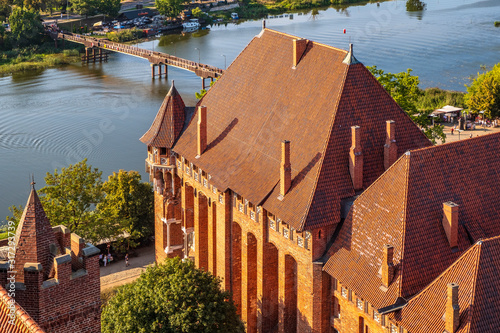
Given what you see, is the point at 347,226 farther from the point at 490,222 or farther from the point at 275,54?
the point at 275,54

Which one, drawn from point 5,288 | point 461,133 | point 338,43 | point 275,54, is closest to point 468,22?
point 338,43

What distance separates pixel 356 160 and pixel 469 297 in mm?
11494

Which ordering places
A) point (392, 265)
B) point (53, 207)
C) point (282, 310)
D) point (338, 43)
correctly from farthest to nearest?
point (338, 43) → point (53, 207) → point (282, 310) → point (392, 265)

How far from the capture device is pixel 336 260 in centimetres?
4103

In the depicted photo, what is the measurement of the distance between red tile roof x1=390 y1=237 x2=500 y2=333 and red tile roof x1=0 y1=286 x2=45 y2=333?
17623 mm

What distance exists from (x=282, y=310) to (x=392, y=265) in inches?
412

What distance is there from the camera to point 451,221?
3856cm

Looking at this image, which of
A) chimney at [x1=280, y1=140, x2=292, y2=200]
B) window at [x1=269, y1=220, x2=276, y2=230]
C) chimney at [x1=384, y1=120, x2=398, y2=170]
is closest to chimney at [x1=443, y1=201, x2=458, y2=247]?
chimney at [x1=384, y1=120, x2=398, y2=170]

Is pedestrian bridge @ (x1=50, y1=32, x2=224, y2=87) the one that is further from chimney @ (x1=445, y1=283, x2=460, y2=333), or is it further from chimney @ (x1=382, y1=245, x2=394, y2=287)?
chimney @ (x1=445, y1=283, x2=460, y2=333)

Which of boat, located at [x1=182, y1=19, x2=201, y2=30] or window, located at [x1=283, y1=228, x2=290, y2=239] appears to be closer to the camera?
window, located at [x1=283, y1=228, x2=290, y2=239]

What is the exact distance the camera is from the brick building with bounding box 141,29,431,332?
4297 cm

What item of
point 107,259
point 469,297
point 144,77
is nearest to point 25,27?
point 144,77

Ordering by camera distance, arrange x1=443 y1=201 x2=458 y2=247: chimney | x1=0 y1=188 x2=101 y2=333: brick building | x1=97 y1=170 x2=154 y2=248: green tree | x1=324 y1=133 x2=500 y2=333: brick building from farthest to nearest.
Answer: x1=97 y1=170 x2=154 y2=248: green tree < x1=443 y1=201 x2=458 y2=247: chimney < x1=324 y1=133 x2=500 y2=333: brick building < x1=0 y1=188 x2=101 y2=333: brick building

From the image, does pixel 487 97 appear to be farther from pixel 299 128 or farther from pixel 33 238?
pixel 33 238
